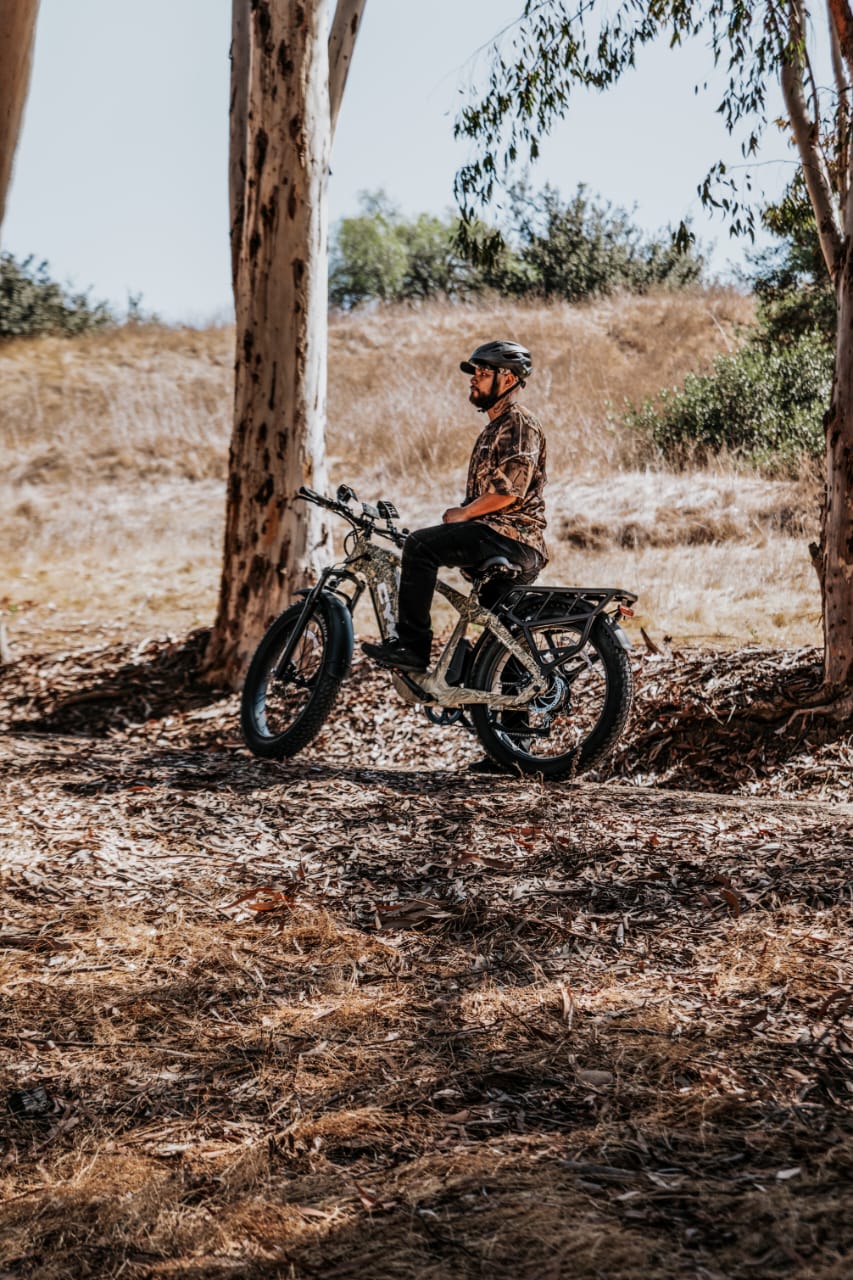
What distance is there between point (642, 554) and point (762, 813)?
7.45 meters

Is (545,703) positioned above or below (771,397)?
below

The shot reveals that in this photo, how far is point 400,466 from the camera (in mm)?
17391

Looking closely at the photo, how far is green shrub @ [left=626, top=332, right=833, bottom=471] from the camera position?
16.2 m

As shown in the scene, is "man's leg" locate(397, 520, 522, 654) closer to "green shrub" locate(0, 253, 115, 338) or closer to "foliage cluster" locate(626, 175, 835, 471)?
"foliage cluster" locate(626, 175, 835, 471)

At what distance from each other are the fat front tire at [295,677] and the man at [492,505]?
0.37 m

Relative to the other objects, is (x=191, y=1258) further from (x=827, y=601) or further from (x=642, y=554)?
(x=642, y=554)

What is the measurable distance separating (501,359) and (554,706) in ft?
5.68

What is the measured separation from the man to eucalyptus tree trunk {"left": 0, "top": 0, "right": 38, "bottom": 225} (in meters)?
4.85

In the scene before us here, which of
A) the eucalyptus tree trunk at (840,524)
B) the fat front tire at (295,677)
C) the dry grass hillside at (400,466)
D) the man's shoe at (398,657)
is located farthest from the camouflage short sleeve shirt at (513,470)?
the dry grass hillside at (400,466)

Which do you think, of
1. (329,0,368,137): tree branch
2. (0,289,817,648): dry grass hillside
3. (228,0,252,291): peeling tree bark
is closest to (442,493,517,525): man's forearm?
(0,289,817,648): dry grass hillside

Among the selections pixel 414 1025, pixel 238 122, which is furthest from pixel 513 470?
pixel 238 122

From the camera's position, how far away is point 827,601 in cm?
761

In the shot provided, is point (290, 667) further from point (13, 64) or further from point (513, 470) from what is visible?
point (13, 64)

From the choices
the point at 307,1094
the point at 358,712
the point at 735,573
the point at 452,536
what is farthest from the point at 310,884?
the point at 735,573
